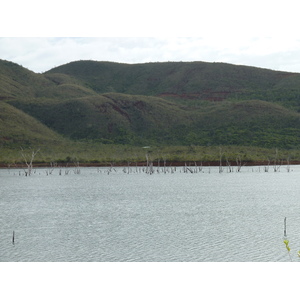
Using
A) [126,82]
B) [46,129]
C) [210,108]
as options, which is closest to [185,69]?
[126,82]

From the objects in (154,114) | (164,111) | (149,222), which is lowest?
(149,222)

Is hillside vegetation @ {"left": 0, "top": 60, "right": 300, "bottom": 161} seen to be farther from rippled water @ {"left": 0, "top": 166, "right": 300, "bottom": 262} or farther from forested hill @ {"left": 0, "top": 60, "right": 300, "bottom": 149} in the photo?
rippled water @ {"left": 0, "top": 166, "right": 300, "bottom": 262}

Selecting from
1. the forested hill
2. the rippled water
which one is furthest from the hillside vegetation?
the rippled water

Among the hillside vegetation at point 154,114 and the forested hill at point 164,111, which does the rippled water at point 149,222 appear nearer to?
the hillside vegetation at point 154,114

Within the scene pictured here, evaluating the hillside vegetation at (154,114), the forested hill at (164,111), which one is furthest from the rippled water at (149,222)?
the forested hill at (164,111)

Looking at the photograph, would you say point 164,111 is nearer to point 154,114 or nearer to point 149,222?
point 154,114

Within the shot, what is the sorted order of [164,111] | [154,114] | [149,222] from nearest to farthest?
[149,222] < [154,114] < [164,111]

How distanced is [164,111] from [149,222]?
267ft

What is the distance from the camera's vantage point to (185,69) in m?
158

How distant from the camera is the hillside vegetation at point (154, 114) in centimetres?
8638

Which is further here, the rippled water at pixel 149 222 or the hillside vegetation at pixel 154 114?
the hillside vegetation at pixel 154 114

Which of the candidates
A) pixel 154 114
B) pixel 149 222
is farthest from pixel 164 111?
pixel 149 222

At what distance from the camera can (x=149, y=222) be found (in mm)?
23719
